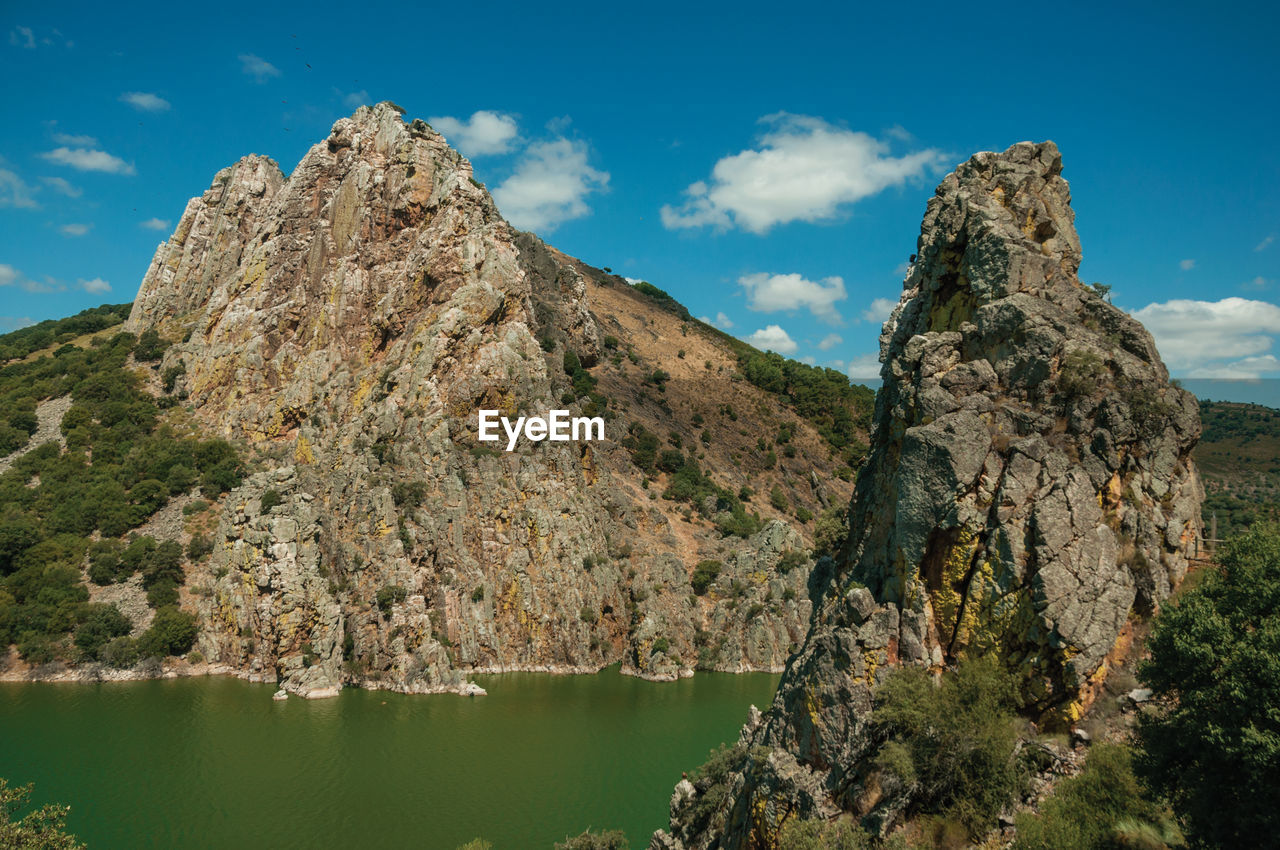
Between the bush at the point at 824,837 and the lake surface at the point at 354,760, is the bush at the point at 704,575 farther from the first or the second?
the bush at the point at 824,837

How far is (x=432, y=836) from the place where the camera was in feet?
99.0

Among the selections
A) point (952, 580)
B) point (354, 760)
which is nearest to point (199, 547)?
point (354, 760)

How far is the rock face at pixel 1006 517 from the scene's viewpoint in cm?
1573

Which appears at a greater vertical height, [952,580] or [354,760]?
[952,580]

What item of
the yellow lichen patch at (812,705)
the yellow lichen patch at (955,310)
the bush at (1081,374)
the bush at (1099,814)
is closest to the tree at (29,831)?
the yellow lichen patch at (812,705)

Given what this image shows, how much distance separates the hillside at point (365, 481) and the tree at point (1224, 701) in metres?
27.3

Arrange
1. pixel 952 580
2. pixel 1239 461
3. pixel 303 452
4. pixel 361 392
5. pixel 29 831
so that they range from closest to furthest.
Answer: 1. pixel 952 580
2. pixel 29 831
3. pixel 361 392
4. pixel 303 452
5. pixel 1239 461

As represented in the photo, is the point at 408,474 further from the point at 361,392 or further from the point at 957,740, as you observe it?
the point at 957,740

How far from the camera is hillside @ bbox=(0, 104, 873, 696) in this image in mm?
51875

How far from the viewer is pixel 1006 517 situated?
16.5m

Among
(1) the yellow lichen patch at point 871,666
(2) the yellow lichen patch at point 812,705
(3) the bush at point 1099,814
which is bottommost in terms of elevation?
(3) the bush at point 1099,814

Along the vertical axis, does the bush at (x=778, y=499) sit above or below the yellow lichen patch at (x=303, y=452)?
below

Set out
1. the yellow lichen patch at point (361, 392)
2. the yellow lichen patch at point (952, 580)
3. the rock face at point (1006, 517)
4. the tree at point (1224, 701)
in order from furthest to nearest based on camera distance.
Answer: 1. the yellow lichen patch at point (361, 392)
2. the yellow lichen patch at point (952, 580)
3. the rock face at point (1006, 517)
4. the tree at point (1224, 701)

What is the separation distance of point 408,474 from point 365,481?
129 inches
